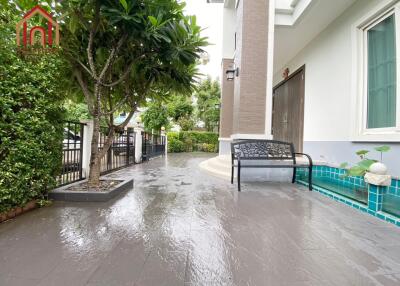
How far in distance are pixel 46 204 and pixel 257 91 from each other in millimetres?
4421

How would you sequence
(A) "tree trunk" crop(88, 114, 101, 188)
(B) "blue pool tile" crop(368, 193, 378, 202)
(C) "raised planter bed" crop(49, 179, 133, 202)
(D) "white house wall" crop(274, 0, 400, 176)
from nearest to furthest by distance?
1. (B) "blue pool tile" crop(368, 193, 378, 202)
2. (C) "raised planter bed" crop(49, 179, 133, 202)
3. (A) "tree trunk" crop(88, 114, 101, 188)
4. (D) "white house wall" crop(274, 0, 400, 176)

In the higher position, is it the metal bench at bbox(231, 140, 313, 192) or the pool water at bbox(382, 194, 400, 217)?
the metal bench at bbox(231, 140, 313, 192)

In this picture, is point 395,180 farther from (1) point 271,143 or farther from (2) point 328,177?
(1) point 271,143

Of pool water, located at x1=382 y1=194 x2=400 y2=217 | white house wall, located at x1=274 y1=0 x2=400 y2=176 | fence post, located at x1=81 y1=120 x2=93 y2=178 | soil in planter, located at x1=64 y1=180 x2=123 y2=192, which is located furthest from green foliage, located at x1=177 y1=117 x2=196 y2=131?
pool water, located at x1=382 y1=194 x2=400 y2=217

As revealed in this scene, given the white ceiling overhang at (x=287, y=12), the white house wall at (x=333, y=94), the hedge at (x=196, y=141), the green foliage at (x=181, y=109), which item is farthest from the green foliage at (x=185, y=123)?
the white ceiling overhang at (x=287, y=12)

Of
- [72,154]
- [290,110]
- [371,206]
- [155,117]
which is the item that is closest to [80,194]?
[72,154]

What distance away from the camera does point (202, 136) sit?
15602 millimetres

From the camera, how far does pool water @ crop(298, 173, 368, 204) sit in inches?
117

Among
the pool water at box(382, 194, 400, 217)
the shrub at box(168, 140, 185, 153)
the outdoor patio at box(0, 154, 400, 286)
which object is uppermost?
the shrub at box(168, 140, 185, 153)

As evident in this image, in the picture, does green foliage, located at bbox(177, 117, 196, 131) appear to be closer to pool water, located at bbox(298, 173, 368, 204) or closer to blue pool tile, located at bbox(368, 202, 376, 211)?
pool water, located at bbox(298, 173, 368, 204)

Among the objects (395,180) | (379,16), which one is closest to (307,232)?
(395,180)

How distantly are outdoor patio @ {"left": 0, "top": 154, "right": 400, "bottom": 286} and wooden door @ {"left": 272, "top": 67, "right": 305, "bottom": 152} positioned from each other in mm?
3695

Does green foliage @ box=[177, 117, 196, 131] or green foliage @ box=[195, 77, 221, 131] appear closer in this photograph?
green foliage @ box=[195, 77, 221, 131]

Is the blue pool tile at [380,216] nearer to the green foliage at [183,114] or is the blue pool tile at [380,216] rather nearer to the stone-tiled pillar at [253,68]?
the stone-tiled pillar at [253,68]
